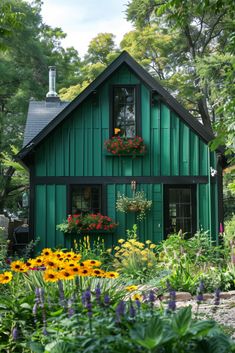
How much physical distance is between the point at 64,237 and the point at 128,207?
5.69 feet

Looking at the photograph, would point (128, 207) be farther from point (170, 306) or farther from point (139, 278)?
point (170, 306)

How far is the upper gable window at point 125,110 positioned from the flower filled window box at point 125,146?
399 millimetres

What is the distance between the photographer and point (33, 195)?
12.5 meters

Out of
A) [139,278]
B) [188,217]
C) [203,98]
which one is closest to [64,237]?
[188,217]

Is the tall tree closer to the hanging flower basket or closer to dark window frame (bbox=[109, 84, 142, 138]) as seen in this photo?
dark window frame (bbox=[109, 84, 142, 138])

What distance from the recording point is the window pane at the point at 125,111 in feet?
42.1

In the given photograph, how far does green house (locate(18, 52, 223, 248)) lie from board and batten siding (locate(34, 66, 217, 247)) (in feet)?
0.08

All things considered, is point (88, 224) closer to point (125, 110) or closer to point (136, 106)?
point (125, 110)

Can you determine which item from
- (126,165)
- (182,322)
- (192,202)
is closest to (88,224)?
(126,165)

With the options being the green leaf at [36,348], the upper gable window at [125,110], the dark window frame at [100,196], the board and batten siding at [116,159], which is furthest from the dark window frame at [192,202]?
the green leaf at [36,348]

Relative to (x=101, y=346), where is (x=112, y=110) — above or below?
above

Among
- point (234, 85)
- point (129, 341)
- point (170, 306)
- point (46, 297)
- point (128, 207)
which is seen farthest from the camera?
point (128, 207)

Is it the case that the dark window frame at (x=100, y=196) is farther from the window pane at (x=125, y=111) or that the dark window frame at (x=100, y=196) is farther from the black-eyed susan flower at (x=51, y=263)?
the black-eyed susan flower at (x=51, y=263)

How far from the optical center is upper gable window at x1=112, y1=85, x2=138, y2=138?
12.8 m
